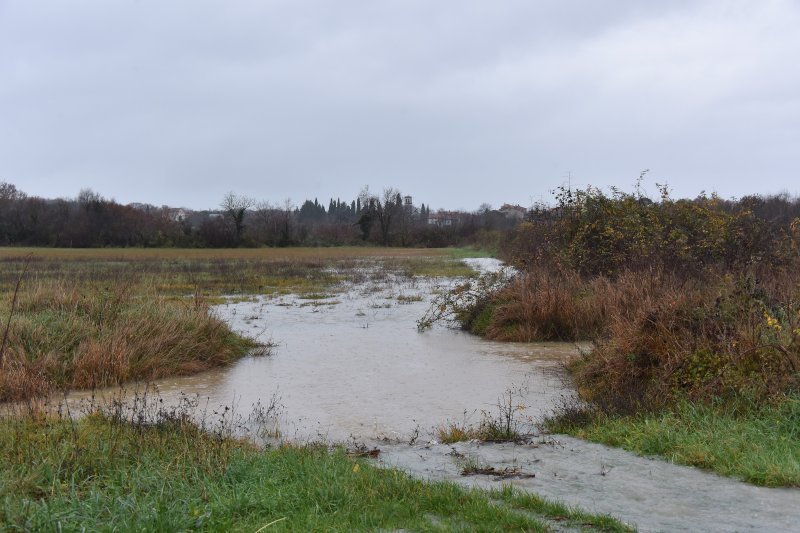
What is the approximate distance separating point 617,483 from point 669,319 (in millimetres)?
4775

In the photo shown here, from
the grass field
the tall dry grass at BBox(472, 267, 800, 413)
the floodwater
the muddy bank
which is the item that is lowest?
the floodwater

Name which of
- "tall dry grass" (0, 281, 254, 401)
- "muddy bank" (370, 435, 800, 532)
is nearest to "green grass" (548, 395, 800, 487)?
"muddy bank" (370, 435, 800, 532)

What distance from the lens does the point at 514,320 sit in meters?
17.3

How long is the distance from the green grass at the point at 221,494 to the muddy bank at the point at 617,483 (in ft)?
1.73

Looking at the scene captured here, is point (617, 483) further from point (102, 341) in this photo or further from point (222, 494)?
point (102, 341)

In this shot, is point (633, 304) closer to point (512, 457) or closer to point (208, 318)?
point (512, 457)

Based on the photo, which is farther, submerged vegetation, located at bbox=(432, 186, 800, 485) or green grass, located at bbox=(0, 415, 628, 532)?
submerged vegetation, located at bbox=(432, 186, 800, 485)

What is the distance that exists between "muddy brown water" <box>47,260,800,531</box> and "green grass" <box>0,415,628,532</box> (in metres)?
0.80

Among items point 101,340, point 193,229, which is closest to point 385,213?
point 193,229

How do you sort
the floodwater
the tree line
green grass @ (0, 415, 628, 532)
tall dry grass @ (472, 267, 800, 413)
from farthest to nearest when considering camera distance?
the tree line, the floodwater, tall dry grass @ (472, 267, 800, 413), green grass @ (0, 415, 628, 532)

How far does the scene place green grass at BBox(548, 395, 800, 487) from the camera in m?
6.14

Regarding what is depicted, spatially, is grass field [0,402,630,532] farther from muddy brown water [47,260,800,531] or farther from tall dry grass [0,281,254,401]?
tall dry grass [0,281,254,401]

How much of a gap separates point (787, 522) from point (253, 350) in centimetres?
1197

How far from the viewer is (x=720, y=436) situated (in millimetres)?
7090
